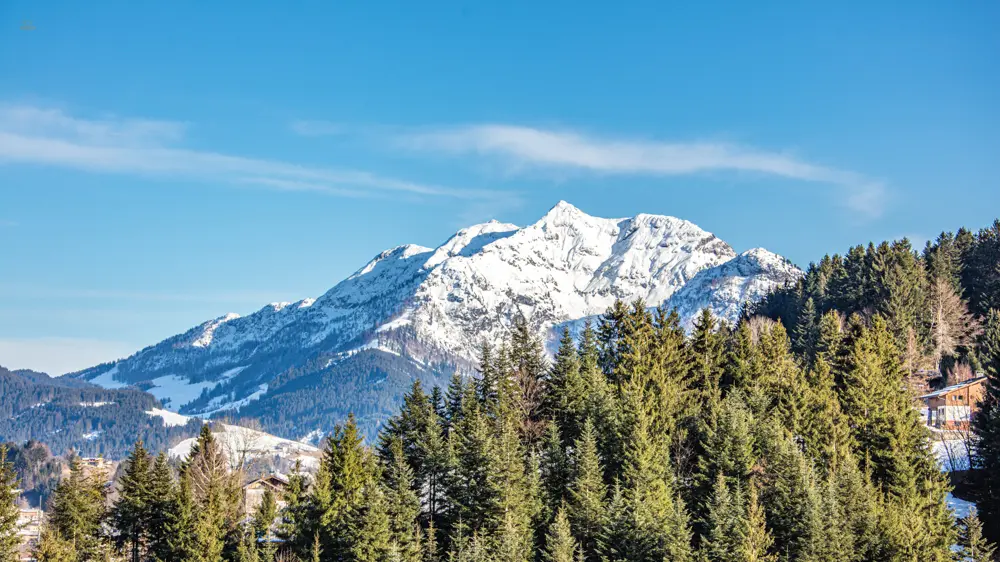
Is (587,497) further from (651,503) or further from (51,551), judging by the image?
(51,551)

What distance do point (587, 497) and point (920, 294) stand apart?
242 feet

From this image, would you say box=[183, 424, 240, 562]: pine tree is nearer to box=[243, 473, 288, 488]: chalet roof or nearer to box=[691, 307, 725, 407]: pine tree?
box=[243, 473, 288, 488]: chalet roof

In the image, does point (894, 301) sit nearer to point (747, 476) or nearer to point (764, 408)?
point (764, 408)

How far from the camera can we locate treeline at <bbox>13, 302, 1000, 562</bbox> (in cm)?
6469

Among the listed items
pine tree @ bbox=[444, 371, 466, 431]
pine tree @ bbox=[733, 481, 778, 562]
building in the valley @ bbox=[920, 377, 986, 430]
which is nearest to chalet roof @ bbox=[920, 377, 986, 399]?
Result: building in the valley @ bbox=[920, 377, 986, 430]

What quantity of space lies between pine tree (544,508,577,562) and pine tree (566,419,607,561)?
1.44 metres

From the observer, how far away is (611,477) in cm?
7712

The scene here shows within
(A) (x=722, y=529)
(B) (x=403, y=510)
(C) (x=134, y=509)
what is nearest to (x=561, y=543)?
(A) (x=722, y=529)

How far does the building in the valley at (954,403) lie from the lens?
10631cm

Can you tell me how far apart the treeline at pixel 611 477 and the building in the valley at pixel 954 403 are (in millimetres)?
21958

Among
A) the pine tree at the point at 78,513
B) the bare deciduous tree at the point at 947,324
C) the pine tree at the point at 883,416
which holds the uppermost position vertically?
the bare deciduous tree at the point at 947,324

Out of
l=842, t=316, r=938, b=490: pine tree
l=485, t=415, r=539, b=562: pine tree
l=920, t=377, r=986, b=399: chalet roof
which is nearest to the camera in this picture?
l=485, t=415, r=539, b=562: pine tree

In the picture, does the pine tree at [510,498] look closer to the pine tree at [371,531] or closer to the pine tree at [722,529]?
the pine tree at [371,531]

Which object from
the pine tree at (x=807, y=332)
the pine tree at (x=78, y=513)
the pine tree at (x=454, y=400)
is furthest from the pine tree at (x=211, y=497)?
the pine tree at (x=807, y=332)
